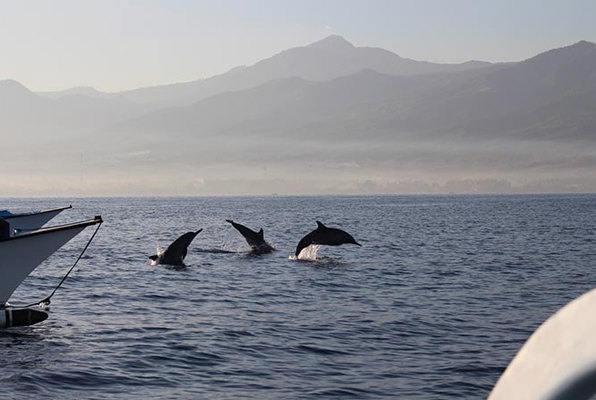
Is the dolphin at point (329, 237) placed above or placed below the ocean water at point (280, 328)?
above

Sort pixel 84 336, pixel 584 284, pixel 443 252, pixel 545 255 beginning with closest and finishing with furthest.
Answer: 1. pixel 84 336
2. pixel 584 284
3. pixel 545 255
4. pixel 443 252

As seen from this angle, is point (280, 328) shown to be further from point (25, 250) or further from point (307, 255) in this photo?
point (307, 255)

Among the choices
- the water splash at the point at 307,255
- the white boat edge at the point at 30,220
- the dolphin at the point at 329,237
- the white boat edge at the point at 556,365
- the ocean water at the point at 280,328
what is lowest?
the ocean water at the point at 280,328

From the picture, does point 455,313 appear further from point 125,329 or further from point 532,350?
point 532,350

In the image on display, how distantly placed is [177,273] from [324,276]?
634 centimetres

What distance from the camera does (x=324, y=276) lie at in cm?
3500

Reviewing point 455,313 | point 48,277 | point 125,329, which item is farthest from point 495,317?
point 48,277

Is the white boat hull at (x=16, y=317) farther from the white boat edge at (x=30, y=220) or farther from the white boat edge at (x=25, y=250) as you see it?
the white boat edge at (x=30, y=220)

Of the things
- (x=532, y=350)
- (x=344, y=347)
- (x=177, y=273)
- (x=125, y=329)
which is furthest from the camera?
(x=177, y=273)

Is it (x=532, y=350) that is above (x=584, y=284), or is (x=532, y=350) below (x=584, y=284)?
above

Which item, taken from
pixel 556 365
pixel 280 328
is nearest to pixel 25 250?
pixel 280 328

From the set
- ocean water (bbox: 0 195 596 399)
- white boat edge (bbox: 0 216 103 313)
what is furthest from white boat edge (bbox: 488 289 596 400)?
white boat edge (bbox: 0 216 103 313)

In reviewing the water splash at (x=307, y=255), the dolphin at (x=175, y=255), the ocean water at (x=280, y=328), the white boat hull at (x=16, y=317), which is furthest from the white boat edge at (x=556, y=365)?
the water splash at (x=307, y=255)

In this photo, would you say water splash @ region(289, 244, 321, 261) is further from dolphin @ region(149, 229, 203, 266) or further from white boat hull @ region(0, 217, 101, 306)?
white boat hull @ region(0, 217, 101, 306)
